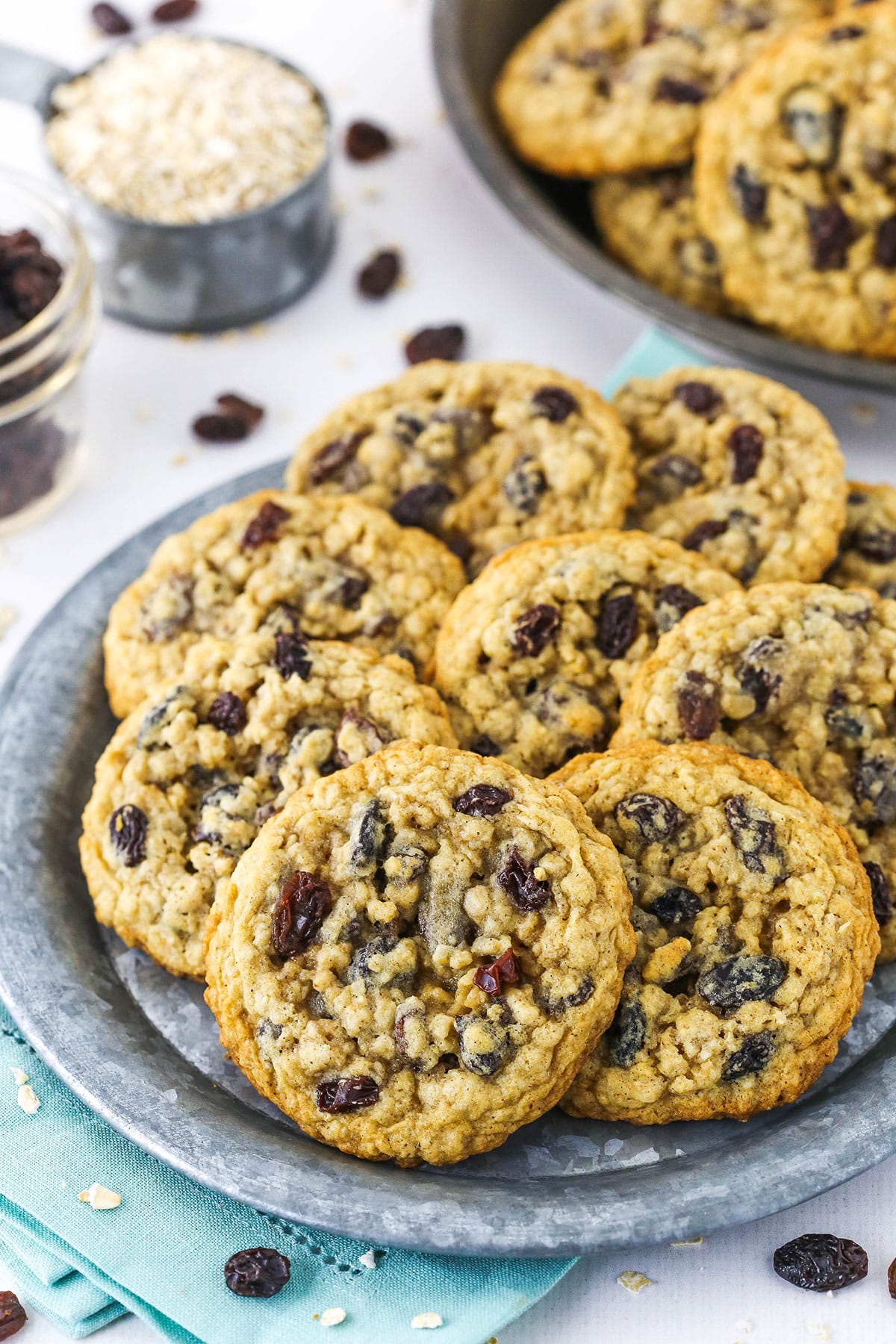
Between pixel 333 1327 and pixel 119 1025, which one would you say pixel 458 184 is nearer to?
pixel 119 1025

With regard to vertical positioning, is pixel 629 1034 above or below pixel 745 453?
below

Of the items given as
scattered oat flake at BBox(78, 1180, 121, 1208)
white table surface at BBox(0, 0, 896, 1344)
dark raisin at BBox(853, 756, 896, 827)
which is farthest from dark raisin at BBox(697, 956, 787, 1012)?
white table surface at BBox(0, 0, 896, 1344)

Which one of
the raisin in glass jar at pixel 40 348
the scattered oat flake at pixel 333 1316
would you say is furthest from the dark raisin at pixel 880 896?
the raisin in glass jar at pixel 40 348

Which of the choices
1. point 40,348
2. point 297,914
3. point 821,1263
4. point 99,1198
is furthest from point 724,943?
point 40,348

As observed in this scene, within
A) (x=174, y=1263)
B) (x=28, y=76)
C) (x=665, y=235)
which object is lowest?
(x=174, y=1263)

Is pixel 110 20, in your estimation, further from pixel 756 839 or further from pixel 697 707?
pixel 756 839

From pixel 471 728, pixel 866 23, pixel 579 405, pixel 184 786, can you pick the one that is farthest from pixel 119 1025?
pixel 866 23
